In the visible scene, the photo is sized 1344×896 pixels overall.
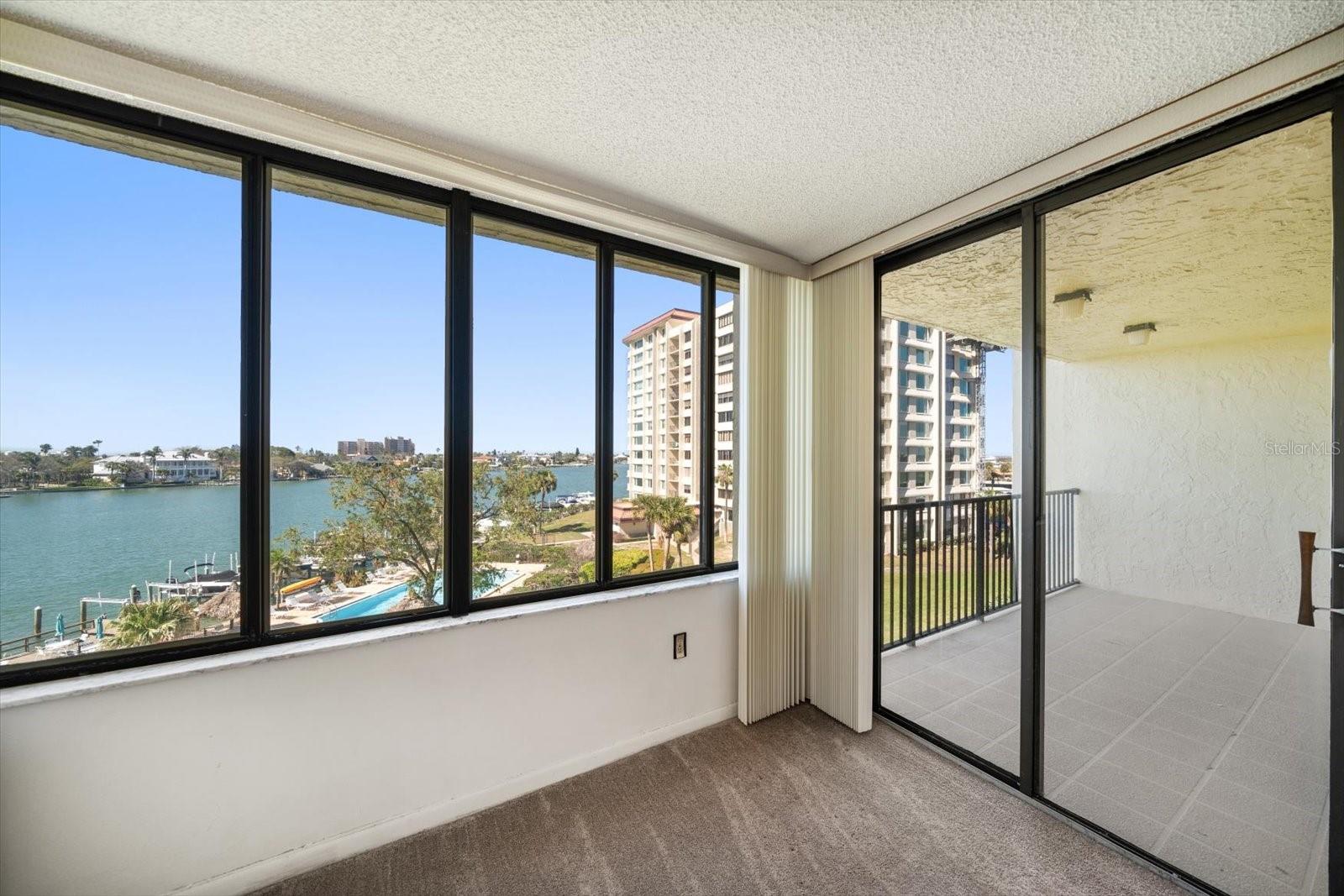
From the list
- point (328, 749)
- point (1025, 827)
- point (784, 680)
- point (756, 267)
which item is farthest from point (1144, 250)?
point (328, 749)

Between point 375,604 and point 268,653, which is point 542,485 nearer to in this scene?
point 375,604

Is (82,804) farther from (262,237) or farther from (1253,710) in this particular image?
(1253,710)

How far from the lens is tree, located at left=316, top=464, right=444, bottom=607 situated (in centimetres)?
183

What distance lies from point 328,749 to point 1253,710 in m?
3.04

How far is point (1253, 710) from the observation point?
1598 millimetres

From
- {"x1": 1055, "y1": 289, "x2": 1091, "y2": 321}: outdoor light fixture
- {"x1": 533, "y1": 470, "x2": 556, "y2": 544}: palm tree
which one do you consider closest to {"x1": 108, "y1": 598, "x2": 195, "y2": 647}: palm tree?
{"x1": 533, "y1": 470, "x2": 556, "y2": 544}: palm tree

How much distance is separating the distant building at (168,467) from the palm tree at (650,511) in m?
1.59

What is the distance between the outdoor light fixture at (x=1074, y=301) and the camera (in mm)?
2012

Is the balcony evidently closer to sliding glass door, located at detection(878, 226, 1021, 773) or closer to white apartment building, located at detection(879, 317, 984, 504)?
sliding glass door, located at detection(878, 226, 1021, 773)

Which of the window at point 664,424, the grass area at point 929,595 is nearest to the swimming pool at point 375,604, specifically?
the window at point 664,424

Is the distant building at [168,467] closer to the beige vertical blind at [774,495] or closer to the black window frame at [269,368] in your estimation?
the black window frame at [269,368]

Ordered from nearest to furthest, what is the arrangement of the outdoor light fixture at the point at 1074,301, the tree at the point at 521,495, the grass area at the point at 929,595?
the outdoor light fixture at the point at 1074,301, the tree at the point at 521,495, the grass area at the point at 929,595

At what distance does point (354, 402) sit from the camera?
1.86m

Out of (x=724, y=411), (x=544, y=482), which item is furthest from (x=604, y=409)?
(x=724, y=411)
